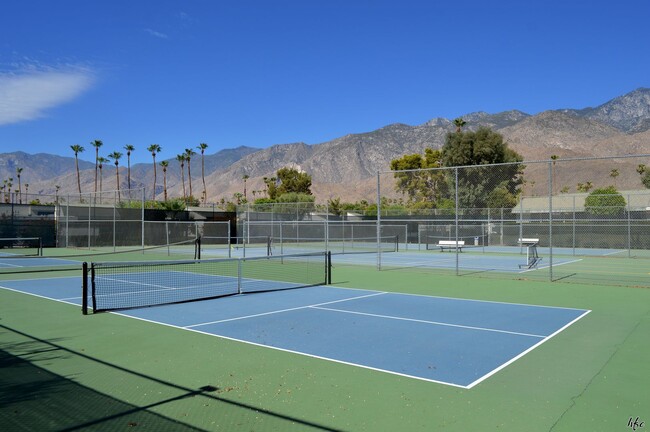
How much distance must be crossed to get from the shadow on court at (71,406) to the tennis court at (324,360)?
2 centimetres

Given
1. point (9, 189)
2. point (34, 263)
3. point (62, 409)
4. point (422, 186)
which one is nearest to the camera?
point (62, 409)

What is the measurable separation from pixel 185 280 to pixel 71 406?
11.3 m

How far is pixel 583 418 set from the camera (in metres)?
5.14

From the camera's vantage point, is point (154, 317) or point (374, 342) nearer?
point (374, 342)

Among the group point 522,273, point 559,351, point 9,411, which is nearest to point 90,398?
point 9,411

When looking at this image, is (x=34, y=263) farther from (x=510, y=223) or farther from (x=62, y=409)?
(x=510, y=223)

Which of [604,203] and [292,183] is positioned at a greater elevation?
[292,183]

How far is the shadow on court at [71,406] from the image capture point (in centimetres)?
496

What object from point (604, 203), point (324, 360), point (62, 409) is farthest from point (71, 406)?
point (604, 203)

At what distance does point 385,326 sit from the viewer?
9492 millimetres

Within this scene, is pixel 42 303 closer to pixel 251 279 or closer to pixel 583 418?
pixel 251 279

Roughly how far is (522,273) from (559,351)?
11419 mm

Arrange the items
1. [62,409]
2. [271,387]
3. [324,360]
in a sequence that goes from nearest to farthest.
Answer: [62,409] → [271,387] → [324,360]

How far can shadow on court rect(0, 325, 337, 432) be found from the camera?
4.96 metres
